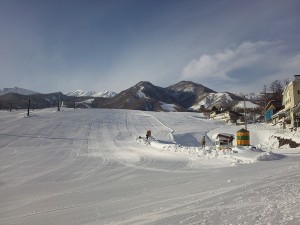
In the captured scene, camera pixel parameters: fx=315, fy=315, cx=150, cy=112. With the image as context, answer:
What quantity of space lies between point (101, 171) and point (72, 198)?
6.56m

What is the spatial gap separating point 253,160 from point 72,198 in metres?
13.0

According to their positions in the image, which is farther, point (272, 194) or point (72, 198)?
point (72, 198)

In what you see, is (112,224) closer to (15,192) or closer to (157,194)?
(157,194)

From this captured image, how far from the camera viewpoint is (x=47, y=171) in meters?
18.1

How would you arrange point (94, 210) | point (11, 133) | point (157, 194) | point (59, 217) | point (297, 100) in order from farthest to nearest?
point (297, 100)
point (11, 133)
point (157, 194)
point (94, 210)
point (59, 217)

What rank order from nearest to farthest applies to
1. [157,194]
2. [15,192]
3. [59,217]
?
1. [59,217]
2. [157,194]
3. [15,192]

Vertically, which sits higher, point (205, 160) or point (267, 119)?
point (267, 119)

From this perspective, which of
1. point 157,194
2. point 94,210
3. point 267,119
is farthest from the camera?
point 267,119

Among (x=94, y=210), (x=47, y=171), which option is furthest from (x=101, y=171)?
(x=94, y=210)

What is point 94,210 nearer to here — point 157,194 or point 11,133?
point 157,194

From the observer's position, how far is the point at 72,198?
10.9m

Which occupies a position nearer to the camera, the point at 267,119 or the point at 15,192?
the point at 15,192

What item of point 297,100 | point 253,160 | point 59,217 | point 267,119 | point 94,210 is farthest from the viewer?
point 267,119

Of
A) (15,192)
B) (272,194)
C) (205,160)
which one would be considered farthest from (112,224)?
(205,160)
